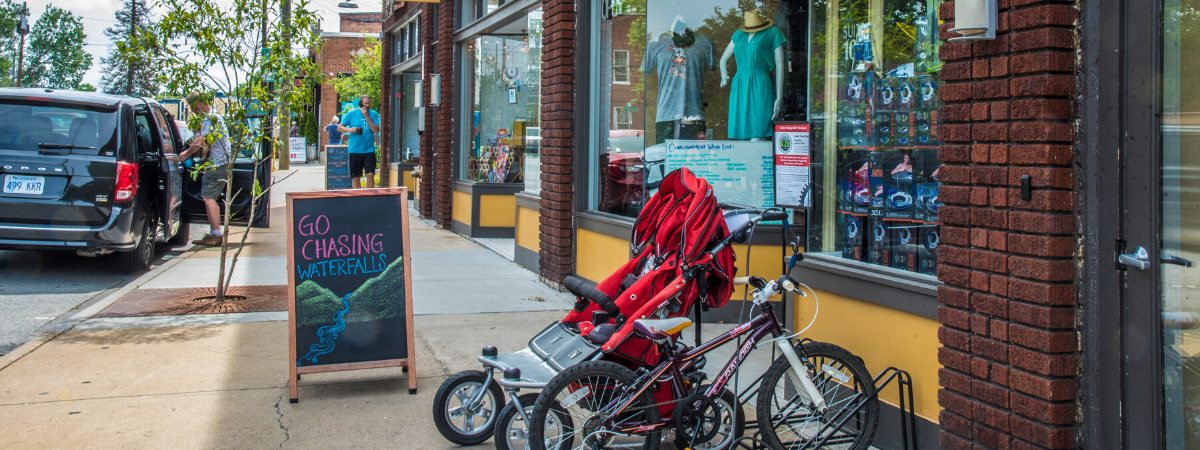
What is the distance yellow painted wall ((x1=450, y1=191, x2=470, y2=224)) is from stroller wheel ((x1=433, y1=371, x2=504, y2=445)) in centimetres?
884

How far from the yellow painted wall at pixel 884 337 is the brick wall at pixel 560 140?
166 inches

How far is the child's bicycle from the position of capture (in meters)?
3.78

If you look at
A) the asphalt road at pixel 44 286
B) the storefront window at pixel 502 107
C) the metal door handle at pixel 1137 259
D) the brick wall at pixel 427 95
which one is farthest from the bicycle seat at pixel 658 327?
the brick wall at pixel 427 95

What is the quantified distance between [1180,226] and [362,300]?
12.5 feet

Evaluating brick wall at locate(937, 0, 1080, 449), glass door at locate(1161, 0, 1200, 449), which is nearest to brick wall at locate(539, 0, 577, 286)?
brick wall at locate(937, 0, 1080, 449)

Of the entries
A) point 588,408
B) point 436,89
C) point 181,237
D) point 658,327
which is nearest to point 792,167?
point 658,327

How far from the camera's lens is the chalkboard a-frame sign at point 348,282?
5016 millimetres

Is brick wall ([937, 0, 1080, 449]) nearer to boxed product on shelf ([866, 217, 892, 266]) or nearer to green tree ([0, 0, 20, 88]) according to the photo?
boxed product on shelf ([866, 217, 892, 266])

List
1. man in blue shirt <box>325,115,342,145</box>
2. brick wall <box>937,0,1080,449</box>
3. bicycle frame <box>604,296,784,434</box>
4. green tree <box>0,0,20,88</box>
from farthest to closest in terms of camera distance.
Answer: green tree <box>0,0,20,88</box> → man in blue shirt <box>325,115,342,145</box> → bicycle frame <box>604,296,784,434</box> → brick wall <box>937,0,1080,449</box>

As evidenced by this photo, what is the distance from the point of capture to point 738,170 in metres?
6.98

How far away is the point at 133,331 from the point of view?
662 cm

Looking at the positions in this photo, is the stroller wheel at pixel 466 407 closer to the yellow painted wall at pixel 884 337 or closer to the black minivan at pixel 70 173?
the yellow painted wall at pixel 884 337

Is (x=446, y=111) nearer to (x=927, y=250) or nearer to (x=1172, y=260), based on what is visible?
(x=927, y=250)

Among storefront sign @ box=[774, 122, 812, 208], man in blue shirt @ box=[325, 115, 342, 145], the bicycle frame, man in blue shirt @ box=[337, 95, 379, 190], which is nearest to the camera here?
the bicycle frame
